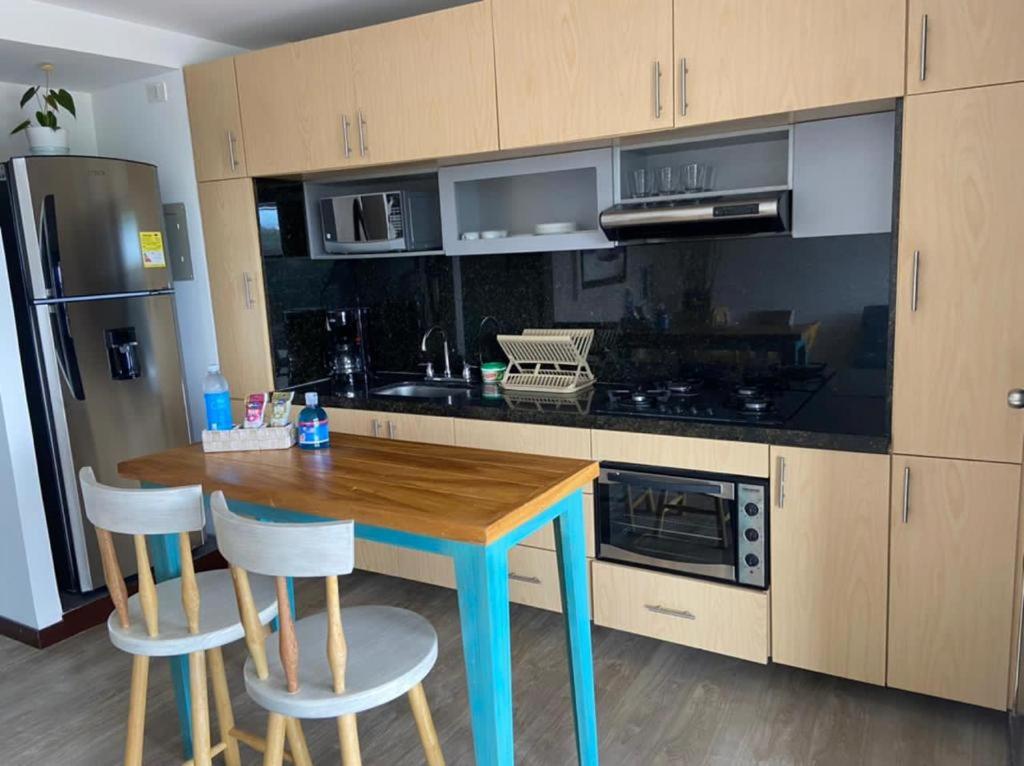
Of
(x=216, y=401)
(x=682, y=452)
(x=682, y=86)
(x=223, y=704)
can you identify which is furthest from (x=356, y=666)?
(x=682, y=86)

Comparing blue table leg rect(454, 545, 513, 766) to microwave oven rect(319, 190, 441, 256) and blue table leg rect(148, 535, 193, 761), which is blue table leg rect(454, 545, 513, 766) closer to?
blue table leg rect(148, 535, 193, 761)

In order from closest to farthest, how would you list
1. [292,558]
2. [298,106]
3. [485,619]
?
[292,558] → [485,619] → [298,106]

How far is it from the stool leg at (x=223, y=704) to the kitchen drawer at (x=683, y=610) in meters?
1.27

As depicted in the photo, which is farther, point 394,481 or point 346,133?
point 346,133

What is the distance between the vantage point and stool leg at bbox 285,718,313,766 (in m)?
1.93

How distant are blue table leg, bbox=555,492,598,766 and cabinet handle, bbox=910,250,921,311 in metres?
1.09

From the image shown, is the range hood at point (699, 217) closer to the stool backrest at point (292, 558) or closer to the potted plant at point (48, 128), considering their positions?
the stool backrest at point (292, 558)

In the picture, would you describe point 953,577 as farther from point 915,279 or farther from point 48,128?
point 48,128

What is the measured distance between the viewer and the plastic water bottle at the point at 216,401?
2.32 metres

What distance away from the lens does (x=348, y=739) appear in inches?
61.7

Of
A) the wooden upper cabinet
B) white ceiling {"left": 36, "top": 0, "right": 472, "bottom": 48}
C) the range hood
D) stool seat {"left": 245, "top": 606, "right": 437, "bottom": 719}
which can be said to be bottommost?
stool seat {"left": 245, "top": 606, "right": 437, "bottom": 719}

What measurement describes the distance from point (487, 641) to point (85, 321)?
7.97 ft

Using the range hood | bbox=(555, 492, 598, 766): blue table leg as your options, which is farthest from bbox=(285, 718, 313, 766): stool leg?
the range hood

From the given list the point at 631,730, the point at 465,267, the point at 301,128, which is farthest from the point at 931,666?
the point at 301,128
